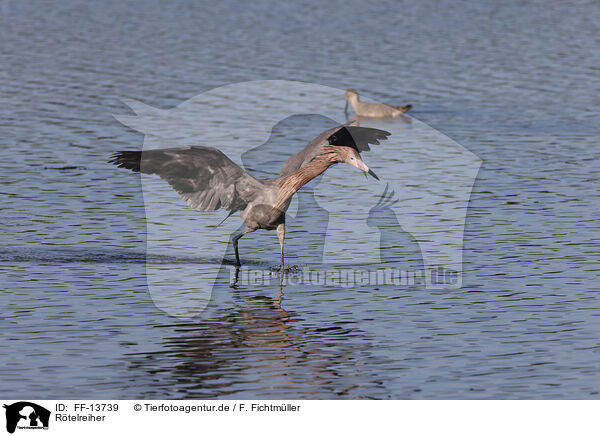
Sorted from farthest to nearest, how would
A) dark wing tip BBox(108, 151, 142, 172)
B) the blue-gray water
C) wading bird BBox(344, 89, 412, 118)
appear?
1. wading bird BBox(344, 89, 412, 118)
2. dark wing tip BBox(108, 151, 142, 172)
3. the blue-gray water

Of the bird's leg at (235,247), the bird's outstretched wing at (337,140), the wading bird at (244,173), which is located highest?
the bird's outstretched wing at (337,140)

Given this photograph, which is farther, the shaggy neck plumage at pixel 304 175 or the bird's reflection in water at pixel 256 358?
the shaggy neck plumage at pixel 304 175

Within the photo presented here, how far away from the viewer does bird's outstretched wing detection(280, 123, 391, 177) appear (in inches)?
695

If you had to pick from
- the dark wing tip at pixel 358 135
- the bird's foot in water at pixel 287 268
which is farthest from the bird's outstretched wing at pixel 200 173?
→ the dark wing tip at pixel 358 135

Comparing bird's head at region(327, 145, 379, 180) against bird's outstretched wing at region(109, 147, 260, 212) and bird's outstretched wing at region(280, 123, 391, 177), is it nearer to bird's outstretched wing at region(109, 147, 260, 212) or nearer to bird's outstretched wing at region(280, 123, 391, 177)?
bird's outstretched wing at region(280, 123, 391, 177)

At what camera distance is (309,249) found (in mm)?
19719

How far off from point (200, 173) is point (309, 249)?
8.95ft

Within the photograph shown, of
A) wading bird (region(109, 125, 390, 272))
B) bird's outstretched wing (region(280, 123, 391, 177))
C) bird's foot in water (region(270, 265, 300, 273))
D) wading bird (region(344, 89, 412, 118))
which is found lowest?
bird's foot in water (region(270, 265, 300, 273))

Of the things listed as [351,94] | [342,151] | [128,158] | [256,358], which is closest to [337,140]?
[342,151]

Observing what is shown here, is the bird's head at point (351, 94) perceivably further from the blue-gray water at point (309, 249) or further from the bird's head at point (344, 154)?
the bird's head at point (344, 154)

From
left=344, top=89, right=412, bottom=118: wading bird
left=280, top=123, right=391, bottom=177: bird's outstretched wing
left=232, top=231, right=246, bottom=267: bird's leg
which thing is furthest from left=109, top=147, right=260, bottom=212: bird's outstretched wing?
left=344, top=89, right=412, bottom=118: wading bird

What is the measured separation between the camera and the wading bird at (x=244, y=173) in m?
17.1

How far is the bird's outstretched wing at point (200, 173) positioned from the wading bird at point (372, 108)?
14.0 metres

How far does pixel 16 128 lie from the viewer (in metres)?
29.3
